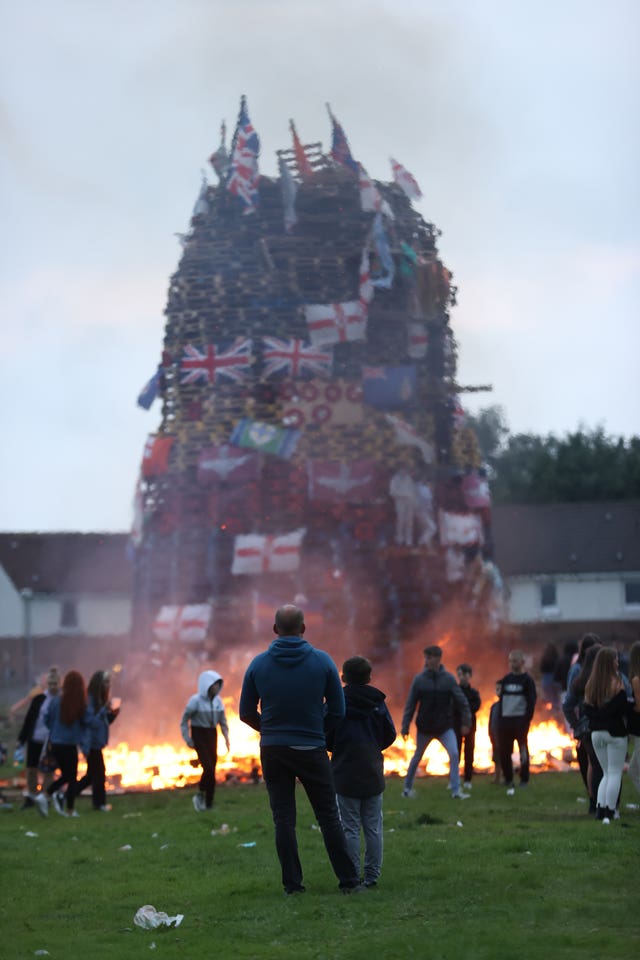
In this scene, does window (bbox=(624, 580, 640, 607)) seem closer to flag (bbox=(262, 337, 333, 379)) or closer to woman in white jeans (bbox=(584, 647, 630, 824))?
flag (bbox=(262, 337, 333, 379))

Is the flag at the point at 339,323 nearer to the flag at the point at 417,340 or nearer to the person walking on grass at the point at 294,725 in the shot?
the flag at the point at 417,340

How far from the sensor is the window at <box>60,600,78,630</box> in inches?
2207

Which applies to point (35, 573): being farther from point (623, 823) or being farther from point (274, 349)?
point (623, 823)

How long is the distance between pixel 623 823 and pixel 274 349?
52.2ft

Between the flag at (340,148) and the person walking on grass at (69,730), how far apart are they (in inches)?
581

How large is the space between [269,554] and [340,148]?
838 centimetres

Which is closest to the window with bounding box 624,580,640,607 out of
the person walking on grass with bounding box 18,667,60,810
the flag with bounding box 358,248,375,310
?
the flag with bounding box 358,248,375,310

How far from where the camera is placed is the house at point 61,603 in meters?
54.1

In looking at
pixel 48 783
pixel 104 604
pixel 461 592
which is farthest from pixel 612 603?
pixel 48 783

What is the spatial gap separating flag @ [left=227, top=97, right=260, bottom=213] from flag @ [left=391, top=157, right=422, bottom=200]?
297cm

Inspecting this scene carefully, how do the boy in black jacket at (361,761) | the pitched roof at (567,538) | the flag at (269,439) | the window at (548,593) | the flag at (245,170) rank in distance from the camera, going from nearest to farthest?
the boy in black jacket at (361,761) → the flag at (269,439) → the flag at (245,170) → the window at (548,593) → the pitched roof at (567,538)

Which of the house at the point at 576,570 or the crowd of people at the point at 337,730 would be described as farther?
the house at the point at 576,570

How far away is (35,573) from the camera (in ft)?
189

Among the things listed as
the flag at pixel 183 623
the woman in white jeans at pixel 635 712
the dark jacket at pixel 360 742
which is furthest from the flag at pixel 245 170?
the dark jacket at pixel 360 742
